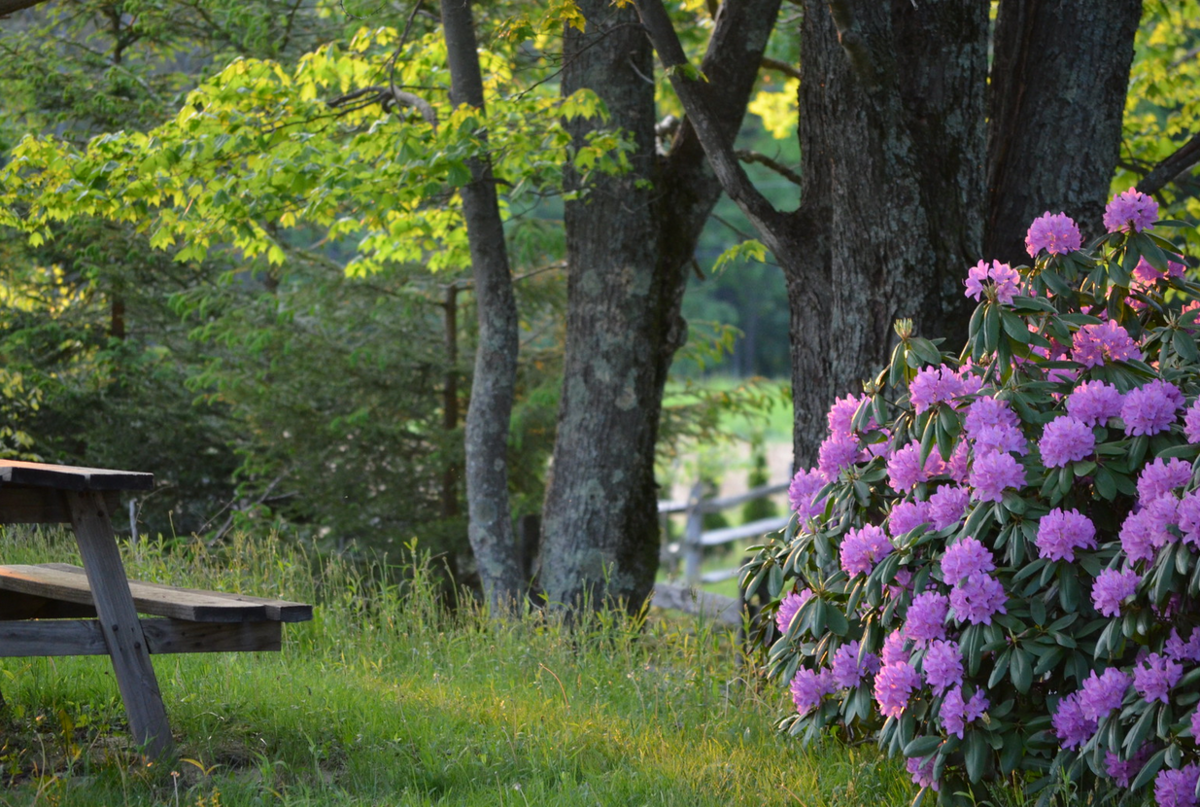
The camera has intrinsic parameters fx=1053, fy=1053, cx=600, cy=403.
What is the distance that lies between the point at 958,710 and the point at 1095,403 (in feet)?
2.88

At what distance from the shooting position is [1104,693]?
2502mm

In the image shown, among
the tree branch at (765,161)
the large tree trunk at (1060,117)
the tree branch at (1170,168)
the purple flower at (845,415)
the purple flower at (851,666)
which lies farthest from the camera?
the tree branch at (765,161)

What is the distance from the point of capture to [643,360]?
6609 millimetres

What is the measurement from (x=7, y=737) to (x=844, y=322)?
3.44m

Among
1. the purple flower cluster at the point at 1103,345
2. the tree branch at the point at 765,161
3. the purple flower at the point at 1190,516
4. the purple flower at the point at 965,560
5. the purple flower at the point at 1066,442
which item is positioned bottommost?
the purple flower at the point at 965,560

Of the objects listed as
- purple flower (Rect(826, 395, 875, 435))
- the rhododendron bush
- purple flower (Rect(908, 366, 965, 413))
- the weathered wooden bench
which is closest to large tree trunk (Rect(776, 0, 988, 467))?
the rhododendron bush

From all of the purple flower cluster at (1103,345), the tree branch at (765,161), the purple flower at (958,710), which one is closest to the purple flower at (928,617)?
the purple flower at (958,710)

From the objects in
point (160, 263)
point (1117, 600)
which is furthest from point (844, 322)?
point (160, 263)

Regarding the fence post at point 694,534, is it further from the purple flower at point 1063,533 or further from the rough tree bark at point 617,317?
the purple flower at point 1063,533

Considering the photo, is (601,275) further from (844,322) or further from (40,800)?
(40,800)

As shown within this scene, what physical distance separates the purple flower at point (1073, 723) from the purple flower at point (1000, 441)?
64 cm

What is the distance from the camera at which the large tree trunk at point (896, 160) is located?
4.30 m

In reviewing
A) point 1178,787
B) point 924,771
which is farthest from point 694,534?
point 1178,787

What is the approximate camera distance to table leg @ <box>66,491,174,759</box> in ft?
9.84
